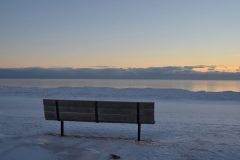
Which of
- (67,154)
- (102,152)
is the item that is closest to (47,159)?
(67,154)

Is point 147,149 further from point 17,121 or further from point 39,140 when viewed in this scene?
point 17,121

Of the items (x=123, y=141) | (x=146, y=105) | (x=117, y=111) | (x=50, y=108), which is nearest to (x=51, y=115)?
(x=50, y=108)

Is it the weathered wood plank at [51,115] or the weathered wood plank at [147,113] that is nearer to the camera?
the weathered wood plank at [147,113]

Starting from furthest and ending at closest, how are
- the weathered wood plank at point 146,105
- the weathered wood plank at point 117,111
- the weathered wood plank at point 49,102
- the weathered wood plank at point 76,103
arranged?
the weathered wood plank at point 49,102 → the weathered wood plank at point 76,103 → the weathered wood plank at point 117,111 → the weathered wood plank at point 146,105

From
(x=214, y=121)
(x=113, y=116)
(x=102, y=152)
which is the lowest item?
(x=214, y=121)

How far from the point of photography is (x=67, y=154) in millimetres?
5418

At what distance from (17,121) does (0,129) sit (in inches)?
61.2

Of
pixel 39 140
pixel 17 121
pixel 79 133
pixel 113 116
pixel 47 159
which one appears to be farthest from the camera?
pixel 17 121

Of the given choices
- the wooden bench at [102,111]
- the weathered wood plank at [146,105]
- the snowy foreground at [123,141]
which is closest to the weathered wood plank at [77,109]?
the wooden bench at [102,111]

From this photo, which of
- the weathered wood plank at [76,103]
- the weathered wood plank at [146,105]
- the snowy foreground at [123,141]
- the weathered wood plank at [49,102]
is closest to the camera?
the snowy foreground at [123,141]

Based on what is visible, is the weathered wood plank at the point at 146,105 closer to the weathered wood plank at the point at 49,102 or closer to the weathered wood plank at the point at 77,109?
the weathered wood plank at the point at 77,109

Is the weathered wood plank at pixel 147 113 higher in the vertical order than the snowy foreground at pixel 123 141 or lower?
higher

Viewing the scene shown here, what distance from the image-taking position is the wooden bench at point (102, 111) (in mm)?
6936

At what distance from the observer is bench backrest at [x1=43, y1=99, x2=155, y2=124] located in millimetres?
6934
